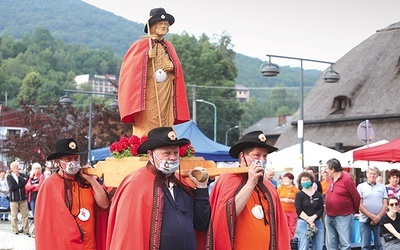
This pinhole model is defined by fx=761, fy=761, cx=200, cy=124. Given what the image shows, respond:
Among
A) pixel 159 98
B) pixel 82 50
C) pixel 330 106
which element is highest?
pixel 82 50

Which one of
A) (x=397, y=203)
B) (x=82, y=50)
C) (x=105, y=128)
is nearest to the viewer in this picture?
(x=397, y=203)

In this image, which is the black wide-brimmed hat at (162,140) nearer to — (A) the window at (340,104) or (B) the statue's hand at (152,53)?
(B) the statue's hand at (152,53)

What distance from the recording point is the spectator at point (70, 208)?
7.90 meters

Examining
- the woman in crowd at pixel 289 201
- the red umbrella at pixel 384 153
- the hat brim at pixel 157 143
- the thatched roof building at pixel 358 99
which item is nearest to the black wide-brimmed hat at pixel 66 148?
the hat brim at pixel 157 143

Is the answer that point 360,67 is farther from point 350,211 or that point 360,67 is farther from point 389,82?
point 350,211

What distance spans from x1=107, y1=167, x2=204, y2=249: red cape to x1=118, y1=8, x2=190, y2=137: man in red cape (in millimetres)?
2338

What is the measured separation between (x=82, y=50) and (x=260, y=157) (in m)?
181

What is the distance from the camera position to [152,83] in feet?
28.2

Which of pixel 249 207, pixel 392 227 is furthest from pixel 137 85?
pixel 392 227

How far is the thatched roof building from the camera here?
3441 cm

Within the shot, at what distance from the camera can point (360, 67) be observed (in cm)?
3781

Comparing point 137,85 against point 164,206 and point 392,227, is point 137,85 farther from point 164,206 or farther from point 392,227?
point 392,227

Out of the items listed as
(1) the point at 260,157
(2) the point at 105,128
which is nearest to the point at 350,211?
(1) the point at 260,157

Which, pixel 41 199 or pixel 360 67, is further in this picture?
pixel 360 67
